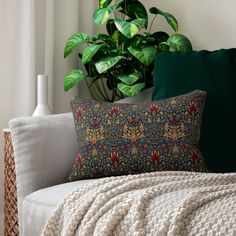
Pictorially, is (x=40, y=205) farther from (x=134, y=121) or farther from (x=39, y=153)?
(x=134, y=121)

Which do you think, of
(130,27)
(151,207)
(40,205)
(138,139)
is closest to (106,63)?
(130,27)

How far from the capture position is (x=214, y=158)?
2049 millimetres

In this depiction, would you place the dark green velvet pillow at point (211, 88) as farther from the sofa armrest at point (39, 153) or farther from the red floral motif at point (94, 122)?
the sofa armrest at point (39, 153)

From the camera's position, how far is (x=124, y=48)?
9.45ft

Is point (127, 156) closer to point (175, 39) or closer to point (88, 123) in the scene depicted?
point (88, 123)

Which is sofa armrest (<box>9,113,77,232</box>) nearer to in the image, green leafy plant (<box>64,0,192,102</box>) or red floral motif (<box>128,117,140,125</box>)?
red floral motif (<box>128,117,140,125</box>)

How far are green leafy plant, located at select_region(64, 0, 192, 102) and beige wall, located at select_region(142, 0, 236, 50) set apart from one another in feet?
0.58

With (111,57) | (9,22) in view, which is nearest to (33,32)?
(9,22)

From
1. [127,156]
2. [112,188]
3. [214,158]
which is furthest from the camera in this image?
[214,158]

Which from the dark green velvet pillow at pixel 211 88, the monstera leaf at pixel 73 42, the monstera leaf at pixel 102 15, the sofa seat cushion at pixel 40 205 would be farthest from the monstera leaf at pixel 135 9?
the sofa seat cushion at pixel 40 205

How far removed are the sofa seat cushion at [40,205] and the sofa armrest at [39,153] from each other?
71 mm

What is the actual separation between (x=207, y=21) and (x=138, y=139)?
1.24m

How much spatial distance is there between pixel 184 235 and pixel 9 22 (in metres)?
1.77

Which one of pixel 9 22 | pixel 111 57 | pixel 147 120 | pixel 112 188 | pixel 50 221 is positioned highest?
pixel 9 22
